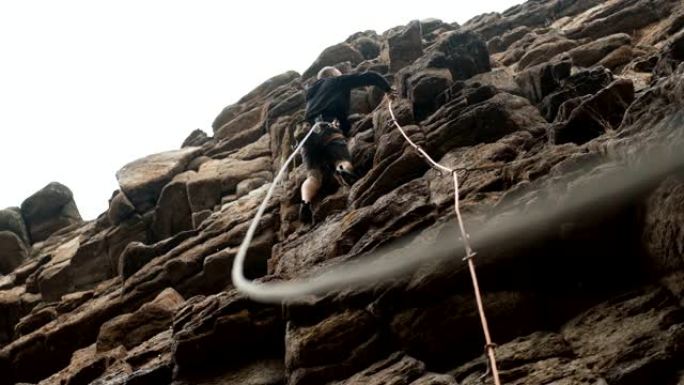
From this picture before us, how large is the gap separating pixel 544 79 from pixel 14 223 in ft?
93.8

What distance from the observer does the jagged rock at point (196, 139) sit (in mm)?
32844

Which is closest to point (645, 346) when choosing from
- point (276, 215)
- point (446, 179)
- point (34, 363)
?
point (446, 179)

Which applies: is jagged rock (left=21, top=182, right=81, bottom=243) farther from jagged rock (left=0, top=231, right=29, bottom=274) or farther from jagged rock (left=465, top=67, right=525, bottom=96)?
jagged rock (left=465, top=67, right=525, bottom=96)

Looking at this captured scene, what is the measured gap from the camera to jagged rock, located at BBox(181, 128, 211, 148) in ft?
108

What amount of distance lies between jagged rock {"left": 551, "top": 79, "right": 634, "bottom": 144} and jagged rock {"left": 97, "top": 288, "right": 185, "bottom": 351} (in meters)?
9.50

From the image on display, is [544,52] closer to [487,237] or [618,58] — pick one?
[618,58]

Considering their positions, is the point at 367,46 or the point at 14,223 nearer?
the point at 14,223

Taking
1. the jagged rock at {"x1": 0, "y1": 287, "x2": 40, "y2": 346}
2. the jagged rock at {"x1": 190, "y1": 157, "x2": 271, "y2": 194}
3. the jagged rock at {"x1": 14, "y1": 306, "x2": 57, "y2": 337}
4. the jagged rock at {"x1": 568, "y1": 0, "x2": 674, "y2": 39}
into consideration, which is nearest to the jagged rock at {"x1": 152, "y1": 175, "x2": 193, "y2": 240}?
the jagged rock at {"x1": 190, "y1": 157, "x2": 271, "y2": 194}

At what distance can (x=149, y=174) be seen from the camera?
2627 cm

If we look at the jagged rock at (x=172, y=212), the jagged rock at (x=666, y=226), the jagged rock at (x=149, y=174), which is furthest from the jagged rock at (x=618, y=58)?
the jagged rock at (x=149, y=174)

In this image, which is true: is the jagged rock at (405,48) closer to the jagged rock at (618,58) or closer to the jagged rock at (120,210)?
the jagged rock at (618,58)

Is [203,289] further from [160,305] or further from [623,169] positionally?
[623,169]

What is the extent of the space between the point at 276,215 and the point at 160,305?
11.7ft

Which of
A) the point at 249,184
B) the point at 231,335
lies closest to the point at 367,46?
the point at 249,184
